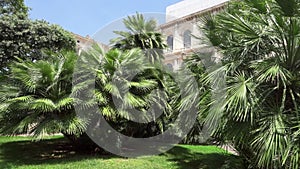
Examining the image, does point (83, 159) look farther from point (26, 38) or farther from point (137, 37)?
point (26, 38)

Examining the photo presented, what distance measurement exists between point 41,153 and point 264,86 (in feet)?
24.0

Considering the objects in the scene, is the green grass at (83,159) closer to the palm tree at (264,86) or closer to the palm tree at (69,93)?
the palm tree at (69,93)

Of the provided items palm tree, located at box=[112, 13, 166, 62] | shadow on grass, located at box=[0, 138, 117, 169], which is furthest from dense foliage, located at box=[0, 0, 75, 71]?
shadow on grass, located at box=[0, 138, 117, 169]

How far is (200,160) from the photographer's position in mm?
8750

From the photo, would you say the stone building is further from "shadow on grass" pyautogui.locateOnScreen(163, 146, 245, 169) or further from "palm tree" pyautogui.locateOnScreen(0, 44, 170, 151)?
"palm tree" pyautogui.locateOnScreen(0, 44, 170, 151)

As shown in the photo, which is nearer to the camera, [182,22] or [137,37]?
[137,37]

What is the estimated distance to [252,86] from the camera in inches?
213

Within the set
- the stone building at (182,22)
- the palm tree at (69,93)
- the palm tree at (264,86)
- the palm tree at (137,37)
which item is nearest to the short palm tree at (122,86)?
the palm tree at (69,93)

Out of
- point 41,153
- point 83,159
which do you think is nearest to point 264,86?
point 83,159

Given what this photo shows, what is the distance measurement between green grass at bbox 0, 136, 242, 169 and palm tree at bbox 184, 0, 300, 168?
1.83 meters

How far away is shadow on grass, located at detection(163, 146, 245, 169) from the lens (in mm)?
6774

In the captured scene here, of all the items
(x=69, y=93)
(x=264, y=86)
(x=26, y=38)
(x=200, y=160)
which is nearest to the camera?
(x=264, y=86)

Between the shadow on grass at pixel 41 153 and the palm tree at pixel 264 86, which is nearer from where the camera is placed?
the palm tree at pixel 264 86

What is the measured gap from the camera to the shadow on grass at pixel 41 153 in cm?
761
